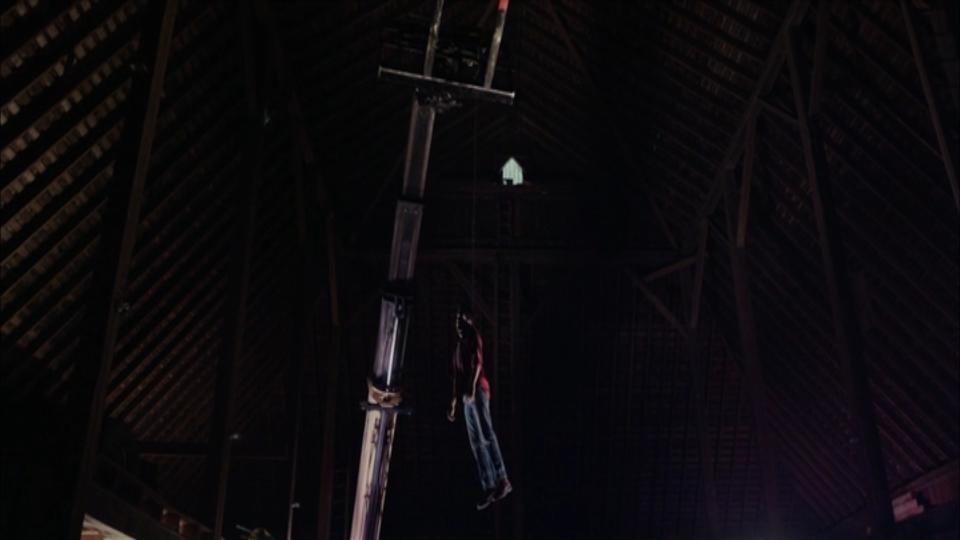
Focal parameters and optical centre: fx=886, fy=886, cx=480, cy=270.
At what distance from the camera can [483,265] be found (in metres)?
17.3

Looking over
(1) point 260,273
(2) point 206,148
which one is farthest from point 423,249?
(2) point 206,148

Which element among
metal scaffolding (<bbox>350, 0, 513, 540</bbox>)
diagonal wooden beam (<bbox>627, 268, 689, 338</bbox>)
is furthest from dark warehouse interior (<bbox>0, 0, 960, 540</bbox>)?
diagonal wooden beam (<bbox>627, 268, 689, 338</bbox>)

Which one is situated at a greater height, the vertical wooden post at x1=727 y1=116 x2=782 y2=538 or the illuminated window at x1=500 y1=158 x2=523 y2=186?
the illuminated window at x1=500 y1=158 x2=523 y2=186

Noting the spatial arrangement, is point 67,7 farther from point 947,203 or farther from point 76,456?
point 947,203

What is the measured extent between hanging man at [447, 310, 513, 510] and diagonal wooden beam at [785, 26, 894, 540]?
405cm

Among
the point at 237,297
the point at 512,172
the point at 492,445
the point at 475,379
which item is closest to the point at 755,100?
the point at 512,172

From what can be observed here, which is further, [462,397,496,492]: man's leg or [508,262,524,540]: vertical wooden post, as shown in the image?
[508,262,524,540]: vertical wooden post

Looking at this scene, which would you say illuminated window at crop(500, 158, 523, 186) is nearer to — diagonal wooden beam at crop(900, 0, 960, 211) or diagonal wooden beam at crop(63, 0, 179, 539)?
diagonal wooden beam at crop(900, 0, 960, 211)

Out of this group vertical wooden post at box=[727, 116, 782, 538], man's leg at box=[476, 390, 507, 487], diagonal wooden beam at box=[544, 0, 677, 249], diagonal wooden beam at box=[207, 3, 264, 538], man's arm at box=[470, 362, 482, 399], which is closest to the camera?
man's leg at box=[476, 390, 507, 487]

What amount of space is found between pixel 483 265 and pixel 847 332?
9.00 meters

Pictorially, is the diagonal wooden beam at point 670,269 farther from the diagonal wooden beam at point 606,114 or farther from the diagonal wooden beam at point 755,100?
the diagonal wooden beam at point 755,100

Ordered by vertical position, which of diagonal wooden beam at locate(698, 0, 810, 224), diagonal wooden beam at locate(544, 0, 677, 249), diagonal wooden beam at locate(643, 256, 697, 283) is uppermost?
diagonal wooden beam at locate(544, 0, 677, 249)

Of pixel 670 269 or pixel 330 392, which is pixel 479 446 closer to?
pixel 330 392

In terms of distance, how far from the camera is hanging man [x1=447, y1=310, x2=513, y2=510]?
6.53 m
